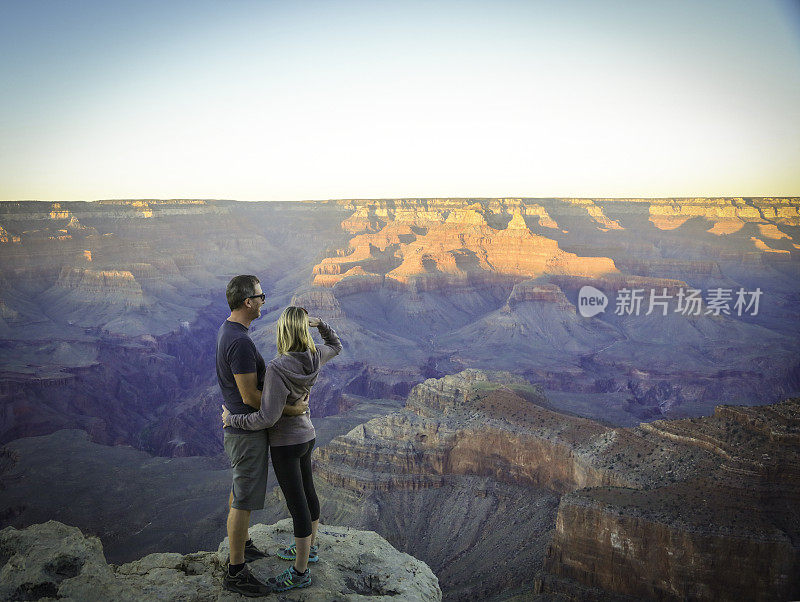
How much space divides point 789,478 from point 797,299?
378 feet

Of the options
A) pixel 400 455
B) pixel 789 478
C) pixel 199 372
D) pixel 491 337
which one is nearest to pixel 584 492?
pixel 789 478

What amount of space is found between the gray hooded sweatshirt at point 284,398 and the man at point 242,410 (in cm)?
18

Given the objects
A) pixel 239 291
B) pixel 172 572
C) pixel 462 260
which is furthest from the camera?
pixel 462 260

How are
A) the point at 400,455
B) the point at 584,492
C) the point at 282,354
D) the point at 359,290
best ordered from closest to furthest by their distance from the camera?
the point at 282,354 < the point at 584,492 < the point at 400,455 < the point at 359,290

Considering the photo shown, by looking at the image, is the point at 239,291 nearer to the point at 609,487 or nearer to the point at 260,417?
the point at 260,417

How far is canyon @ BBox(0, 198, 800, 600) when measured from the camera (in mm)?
24375

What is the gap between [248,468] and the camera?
29.5ft

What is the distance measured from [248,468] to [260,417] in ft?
3.27

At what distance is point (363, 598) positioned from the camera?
9.05 metres

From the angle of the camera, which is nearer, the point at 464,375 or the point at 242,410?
the point at 242,410

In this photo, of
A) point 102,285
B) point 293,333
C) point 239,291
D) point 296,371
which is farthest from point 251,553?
point 102,285

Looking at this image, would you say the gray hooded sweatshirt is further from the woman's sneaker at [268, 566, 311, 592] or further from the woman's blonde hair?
the woman's sneaker at [268, 566, 311, 592]

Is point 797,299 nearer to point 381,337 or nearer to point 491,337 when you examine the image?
point 491,337

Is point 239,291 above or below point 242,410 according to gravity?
above
